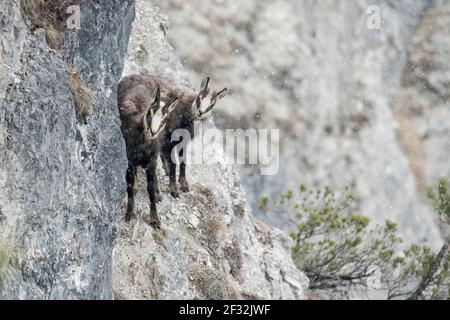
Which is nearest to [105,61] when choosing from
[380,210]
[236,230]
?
[236,230]

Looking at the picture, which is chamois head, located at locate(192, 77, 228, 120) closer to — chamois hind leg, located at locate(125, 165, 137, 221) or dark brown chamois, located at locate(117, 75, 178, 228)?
dark brown chamois, located at locate(117, 75, 178, 228)

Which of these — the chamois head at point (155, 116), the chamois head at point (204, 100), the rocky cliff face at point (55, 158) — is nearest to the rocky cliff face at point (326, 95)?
the chamois head at point (204, 100)

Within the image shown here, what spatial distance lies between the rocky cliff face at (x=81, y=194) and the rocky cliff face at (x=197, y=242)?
2 cm

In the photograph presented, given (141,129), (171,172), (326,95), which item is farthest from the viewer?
(326,95)

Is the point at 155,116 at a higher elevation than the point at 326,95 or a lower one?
lower

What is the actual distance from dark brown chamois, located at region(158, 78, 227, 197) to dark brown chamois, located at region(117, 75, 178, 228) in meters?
0.82

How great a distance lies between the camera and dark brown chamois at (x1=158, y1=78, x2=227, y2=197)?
11.4 meters

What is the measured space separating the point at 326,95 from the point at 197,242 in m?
29.7

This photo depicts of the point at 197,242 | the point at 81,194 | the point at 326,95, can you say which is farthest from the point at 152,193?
the point at 326,95

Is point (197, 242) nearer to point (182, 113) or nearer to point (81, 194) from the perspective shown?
point (182, 113)

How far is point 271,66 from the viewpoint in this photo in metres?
38.9

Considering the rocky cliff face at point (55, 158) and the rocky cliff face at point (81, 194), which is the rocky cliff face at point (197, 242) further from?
the rocky cliff face at point (55, 158)

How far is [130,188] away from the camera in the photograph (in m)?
10.4

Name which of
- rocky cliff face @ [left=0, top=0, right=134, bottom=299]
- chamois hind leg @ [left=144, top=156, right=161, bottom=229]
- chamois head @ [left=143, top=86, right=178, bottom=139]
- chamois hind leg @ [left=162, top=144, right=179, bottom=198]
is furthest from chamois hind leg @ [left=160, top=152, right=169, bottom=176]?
rocky cliff face @ [left=0, top=0, right=134, bottom=299]
